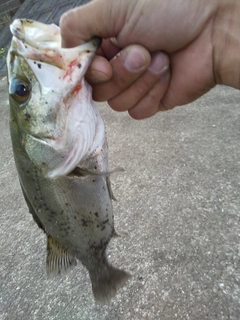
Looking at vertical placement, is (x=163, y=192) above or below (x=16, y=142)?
below

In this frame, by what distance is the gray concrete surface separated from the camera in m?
2.21

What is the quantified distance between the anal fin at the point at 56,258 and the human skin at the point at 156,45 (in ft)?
2.29

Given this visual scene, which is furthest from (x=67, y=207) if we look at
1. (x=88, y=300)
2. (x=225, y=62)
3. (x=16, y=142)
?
(x=88, y=300)

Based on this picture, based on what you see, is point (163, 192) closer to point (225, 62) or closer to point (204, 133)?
point (204, 133)

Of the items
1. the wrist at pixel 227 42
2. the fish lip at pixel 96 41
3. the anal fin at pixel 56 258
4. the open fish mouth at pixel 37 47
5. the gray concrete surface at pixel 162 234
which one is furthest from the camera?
the gray concrete surface at pixel 162 234

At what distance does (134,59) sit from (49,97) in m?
0.38

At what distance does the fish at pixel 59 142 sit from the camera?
122 cm

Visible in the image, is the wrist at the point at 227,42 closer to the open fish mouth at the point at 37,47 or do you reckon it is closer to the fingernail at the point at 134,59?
the fingernail at the point at 134,59

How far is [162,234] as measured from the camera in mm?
2598

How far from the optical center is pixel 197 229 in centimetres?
254

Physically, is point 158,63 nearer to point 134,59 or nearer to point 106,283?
point 134,59

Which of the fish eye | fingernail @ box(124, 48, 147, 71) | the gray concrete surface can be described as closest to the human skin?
fingernail @ box(124, 48, 147, 71)

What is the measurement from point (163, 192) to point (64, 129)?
1767 millimetres

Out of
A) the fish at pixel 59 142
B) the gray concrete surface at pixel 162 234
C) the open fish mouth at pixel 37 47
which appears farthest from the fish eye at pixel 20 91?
the gray concrete surface at pixel 162 234
